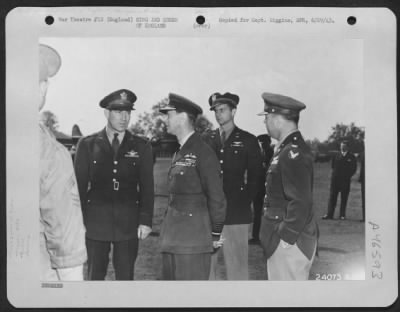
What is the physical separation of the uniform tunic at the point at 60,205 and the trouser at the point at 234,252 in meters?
0.55

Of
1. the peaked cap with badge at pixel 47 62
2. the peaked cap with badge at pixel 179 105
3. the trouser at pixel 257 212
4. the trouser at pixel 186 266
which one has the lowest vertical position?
the trouser at pixel 186 266

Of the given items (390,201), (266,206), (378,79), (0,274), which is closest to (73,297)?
(0,274)

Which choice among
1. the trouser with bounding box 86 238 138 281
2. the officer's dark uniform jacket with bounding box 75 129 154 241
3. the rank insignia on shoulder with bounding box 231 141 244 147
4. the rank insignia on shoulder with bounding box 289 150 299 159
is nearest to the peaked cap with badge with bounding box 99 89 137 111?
the officer's dark uniform jacket with bounding box 75 129 154 241

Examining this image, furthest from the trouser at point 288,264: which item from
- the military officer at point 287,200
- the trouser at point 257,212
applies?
the trouser at point 257,212

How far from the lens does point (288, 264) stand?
178cm

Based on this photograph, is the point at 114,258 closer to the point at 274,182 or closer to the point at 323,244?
the point at 274,182

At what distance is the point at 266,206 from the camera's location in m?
1.76

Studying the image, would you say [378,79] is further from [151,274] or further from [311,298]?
[151,274]

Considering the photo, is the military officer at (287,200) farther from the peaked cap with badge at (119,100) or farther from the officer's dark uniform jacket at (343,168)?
the peaked cap with badge at (119,100)

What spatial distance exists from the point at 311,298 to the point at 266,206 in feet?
1.38

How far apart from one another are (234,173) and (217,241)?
28 centimetres

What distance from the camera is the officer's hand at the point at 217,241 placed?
1.75m

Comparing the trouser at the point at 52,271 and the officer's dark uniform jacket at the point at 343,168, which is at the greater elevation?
the officer's dark uniform jacket at the point at 343,168

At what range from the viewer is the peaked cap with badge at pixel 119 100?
1773mm
